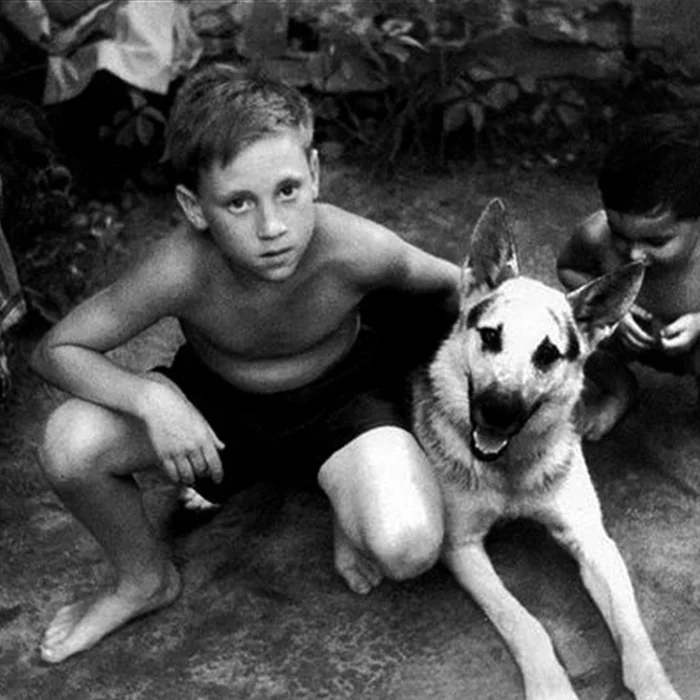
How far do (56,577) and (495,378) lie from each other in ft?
3.67

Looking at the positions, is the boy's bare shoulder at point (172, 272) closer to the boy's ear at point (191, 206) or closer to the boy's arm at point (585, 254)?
the boy's ear at point (191, 206)

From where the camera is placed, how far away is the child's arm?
104 inches

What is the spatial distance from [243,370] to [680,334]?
37.2 inches

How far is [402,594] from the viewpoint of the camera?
2.97 metres

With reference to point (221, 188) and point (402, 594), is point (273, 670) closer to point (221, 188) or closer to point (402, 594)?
point (402, 594)

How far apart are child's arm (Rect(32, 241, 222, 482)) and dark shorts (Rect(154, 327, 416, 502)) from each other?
227 millimetres

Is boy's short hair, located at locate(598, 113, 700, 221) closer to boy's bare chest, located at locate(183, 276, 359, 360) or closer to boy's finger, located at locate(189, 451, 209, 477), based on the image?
boy's bare chest, located at locate(183, 276, 359, 360)

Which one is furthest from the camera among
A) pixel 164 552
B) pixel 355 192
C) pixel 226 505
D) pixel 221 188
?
pixel 355 192

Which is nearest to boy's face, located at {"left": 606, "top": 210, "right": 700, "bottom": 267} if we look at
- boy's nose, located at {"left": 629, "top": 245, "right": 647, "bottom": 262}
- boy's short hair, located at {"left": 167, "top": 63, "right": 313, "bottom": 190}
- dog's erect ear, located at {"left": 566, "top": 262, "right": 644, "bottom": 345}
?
boy's nose, located at {"left": 629, "top": 245, "right": 647, "bottom": 262}

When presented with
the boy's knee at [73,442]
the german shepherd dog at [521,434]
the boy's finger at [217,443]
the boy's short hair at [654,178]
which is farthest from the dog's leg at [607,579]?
the boy's knee at [73,442]

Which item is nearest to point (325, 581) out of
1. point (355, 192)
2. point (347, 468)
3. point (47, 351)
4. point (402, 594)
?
point (402, 594)

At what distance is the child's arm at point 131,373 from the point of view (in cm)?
265

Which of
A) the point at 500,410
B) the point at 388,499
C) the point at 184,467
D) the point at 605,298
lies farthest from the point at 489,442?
the point at 184,467

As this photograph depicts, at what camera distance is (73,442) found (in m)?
2.69
